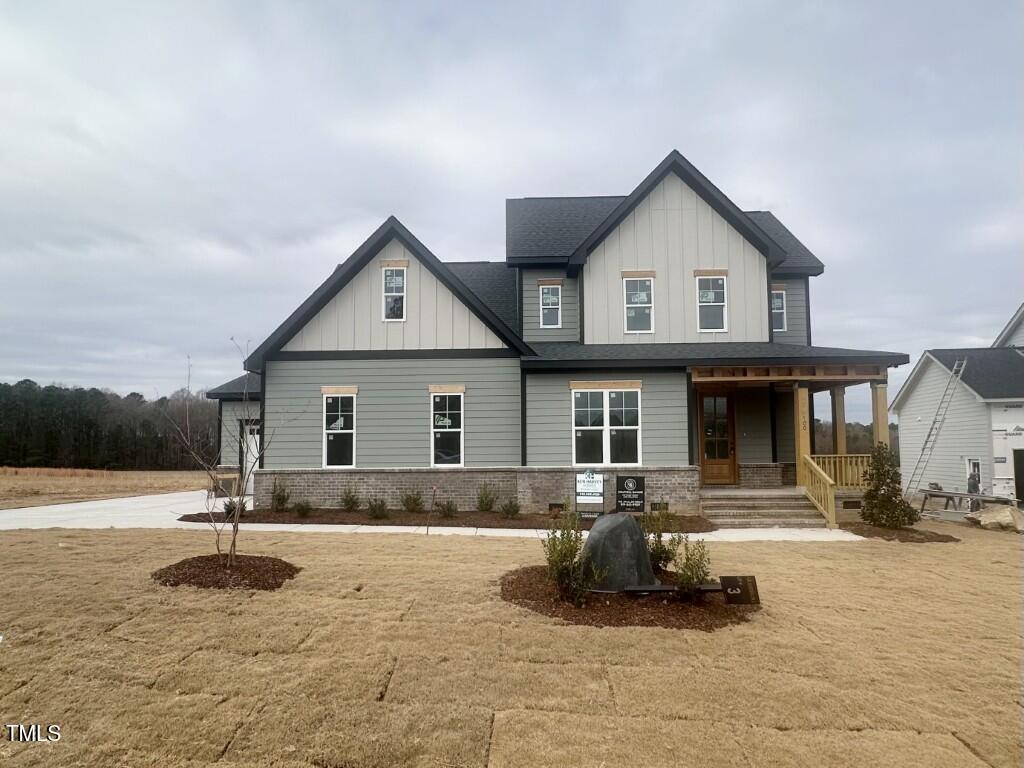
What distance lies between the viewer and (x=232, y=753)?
3.74 metres

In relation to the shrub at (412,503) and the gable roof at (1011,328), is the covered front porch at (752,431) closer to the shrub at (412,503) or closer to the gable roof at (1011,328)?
the shrub at (412,503)

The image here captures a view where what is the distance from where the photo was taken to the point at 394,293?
1562 cm

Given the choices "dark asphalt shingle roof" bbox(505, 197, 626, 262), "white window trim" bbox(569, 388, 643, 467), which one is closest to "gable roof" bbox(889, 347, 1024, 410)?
"white window trim" bbox(569, 388, 643, 467)

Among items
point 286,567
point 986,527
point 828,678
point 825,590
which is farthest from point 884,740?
point 986,527

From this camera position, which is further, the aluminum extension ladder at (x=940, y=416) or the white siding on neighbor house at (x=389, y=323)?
the aluminum extension ladder at (x=940, y=416)

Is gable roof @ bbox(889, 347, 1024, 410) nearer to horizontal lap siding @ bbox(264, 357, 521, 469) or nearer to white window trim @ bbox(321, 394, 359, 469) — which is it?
horizontal lap siding @ bbox(264, 357, 521, 469)

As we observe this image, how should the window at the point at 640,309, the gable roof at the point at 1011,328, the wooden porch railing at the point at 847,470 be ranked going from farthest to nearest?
the gable roof at the point at 1011,328 < the window at the point at 640,309 < the wooden porch railing at the point at 847,470

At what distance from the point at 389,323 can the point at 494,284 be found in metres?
5.30

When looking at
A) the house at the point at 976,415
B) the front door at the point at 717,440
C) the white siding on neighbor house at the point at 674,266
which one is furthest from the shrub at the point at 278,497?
the house at the point at 976,415

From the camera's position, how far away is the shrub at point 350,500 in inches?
575

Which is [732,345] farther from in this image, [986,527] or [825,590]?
[825,590]

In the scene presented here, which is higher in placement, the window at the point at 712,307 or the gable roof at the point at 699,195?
the gable roof at the point at 699,195

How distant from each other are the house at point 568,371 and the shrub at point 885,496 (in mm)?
1076

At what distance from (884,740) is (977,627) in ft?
11.0
